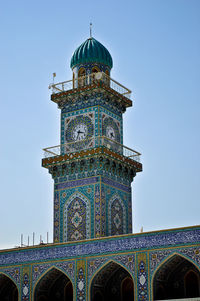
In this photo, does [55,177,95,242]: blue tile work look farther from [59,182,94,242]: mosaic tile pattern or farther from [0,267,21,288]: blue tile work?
[0,267,21,288]: blue tile work

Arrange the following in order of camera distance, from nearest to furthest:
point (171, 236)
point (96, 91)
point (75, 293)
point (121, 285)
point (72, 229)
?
1. point (171, 236)
2. point (75, 293)
3. point (121, 285)
4. point (72, 229)
5. point (96, 91)

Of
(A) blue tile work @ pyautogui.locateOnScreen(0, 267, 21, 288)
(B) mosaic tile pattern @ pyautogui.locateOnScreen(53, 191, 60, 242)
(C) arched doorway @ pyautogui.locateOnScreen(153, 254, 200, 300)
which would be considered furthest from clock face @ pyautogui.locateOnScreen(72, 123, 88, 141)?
(C) arched doorway @ pyautogui.locateOnScreen(153, 254, 200, 300)

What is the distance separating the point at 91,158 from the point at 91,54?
523 centimetres

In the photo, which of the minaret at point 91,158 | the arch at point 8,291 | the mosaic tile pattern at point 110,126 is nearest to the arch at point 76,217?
the minaret at point 91,158

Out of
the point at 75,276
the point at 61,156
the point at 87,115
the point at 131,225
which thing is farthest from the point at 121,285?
the point at 87,115

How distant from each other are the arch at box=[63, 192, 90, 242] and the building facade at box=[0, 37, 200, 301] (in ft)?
0.13

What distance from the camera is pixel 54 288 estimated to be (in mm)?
21688

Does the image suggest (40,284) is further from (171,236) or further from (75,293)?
(171,236)

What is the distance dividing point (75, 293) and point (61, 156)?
250 inches

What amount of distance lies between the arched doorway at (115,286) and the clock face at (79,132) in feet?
20.7

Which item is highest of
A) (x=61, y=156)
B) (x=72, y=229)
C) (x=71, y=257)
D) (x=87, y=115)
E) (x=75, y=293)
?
(x=87, y=115)

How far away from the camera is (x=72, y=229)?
22.7m

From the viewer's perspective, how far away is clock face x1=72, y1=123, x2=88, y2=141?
24109 mm

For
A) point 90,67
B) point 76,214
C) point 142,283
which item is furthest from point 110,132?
point 142,283
